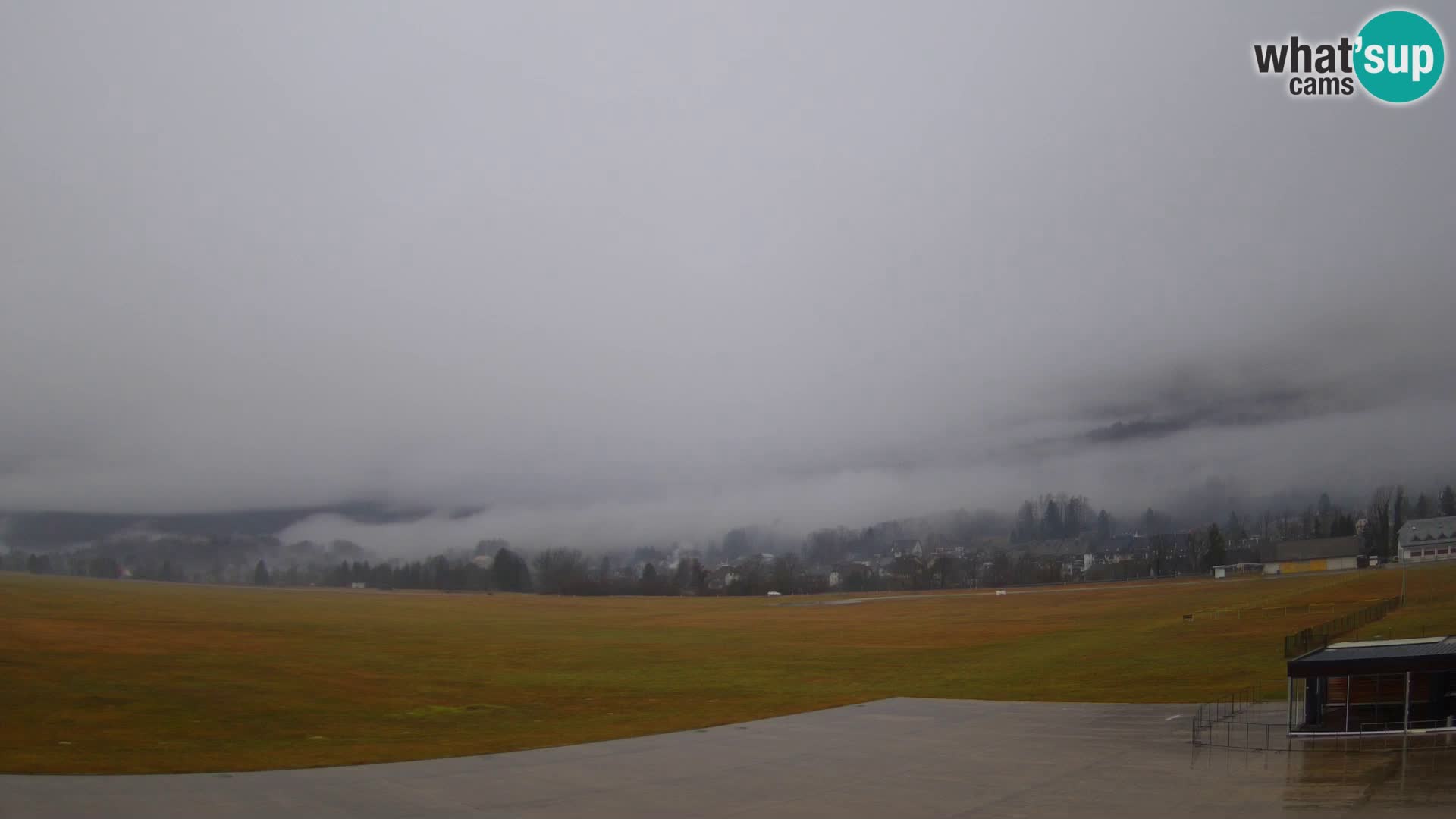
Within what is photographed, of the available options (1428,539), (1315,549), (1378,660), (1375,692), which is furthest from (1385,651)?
(1315,549)

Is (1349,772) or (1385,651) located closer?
(1349,772)

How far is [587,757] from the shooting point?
3014 centimetres

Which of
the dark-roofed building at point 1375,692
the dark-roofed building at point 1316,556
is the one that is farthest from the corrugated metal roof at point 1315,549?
the dark-roofed building at point 1375,692

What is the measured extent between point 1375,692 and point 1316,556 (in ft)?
534

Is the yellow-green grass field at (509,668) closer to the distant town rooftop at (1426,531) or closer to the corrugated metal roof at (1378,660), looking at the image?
the corrugated metal roof at (1378,660)

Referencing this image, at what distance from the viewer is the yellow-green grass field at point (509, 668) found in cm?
3300

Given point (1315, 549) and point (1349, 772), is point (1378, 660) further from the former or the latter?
point (1315, 549)

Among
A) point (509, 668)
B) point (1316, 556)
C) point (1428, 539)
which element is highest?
point (1428, 539)

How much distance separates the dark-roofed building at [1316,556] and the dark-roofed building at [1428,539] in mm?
16662

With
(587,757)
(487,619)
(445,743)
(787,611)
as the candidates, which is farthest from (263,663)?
(787,611)

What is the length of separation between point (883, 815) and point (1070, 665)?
40.6 metres

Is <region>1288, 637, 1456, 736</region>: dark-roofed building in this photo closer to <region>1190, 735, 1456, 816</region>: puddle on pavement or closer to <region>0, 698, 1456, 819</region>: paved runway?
<region>1190, 735, 1456, 816</region>: puddle on pavement

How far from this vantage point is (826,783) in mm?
26250

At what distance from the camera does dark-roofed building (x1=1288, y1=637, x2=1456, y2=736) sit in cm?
3045
